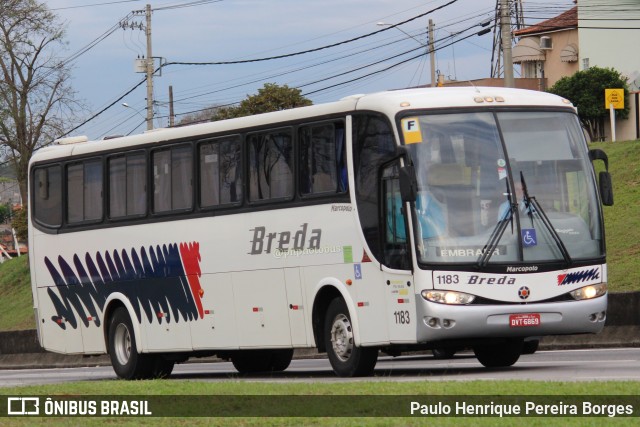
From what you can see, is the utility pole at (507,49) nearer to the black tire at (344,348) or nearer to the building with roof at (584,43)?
the black tire at (344,348)

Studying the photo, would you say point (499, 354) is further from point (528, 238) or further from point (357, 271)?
point (528, 238)

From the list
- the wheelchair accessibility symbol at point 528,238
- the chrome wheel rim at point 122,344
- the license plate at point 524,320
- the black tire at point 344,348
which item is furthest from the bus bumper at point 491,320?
the chrome wheel rim at point 122,344

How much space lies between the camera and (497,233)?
17.7 metres

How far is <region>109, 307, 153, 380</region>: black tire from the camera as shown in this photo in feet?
75.9

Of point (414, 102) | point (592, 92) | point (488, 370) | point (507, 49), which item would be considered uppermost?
point (592, 92)

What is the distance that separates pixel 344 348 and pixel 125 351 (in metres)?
5.79

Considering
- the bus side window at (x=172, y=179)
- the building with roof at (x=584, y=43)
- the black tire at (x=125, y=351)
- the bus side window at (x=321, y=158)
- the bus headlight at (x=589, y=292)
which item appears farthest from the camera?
the building with roof at (x=584, y=43)

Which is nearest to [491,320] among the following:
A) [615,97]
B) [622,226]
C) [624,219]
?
[622,226]

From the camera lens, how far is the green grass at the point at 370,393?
11.4 metres

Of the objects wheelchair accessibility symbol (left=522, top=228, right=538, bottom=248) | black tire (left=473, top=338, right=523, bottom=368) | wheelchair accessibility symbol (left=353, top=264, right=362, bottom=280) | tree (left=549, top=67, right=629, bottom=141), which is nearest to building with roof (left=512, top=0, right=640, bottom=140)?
tree (left=549, top=67, right=629, bottom=141)

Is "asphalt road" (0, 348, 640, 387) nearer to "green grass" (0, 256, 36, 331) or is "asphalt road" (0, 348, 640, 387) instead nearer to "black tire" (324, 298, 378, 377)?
"black tire" (324, 298, 378, 377)

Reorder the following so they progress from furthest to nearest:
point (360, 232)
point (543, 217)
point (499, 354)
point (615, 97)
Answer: point (615, 97) < point (499, 354) < point (360, 232) < point (543, 217)

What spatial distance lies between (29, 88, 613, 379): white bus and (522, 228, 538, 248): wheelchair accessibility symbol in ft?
0.09

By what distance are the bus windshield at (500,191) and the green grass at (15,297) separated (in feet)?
114
